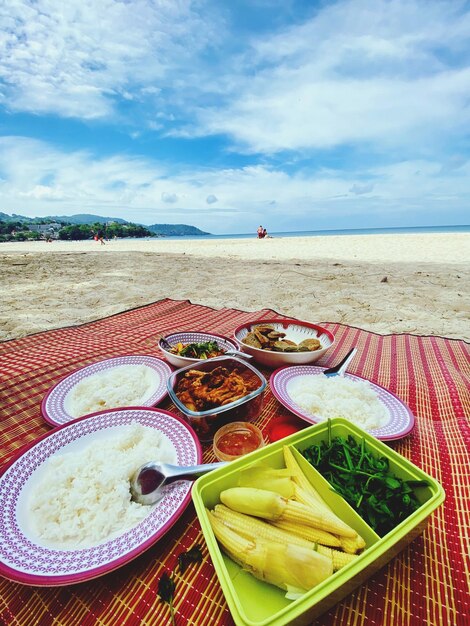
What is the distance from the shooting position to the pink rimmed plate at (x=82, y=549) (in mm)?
763

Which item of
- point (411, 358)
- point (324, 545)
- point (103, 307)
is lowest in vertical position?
point (103, 307)

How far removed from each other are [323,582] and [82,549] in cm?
68

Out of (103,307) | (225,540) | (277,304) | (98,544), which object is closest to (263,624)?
(225,540)

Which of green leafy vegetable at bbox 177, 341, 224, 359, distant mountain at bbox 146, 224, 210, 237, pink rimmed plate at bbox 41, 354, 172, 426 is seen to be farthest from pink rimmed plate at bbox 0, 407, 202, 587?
distant mountain at bbox 146, 224, 210, 237

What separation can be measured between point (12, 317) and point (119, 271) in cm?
468

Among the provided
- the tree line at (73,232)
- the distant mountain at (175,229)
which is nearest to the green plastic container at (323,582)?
the tree line at (73,232)

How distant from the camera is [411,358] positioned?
7.71 ft

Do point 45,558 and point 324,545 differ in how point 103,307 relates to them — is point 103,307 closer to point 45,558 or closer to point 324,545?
point 45,558

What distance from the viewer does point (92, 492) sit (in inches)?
39.5

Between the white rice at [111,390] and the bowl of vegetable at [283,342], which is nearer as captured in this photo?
the white rice at [111,390]

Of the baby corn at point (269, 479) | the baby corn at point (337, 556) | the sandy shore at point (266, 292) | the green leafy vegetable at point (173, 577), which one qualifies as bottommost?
the sandy shore at point (266, 292)

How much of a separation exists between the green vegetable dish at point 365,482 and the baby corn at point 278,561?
232 mm

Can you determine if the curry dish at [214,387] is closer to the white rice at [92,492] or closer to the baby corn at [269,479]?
the white rice at [92,492]

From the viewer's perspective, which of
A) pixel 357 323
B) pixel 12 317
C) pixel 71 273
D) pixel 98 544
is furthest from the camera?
pixel 71 273
